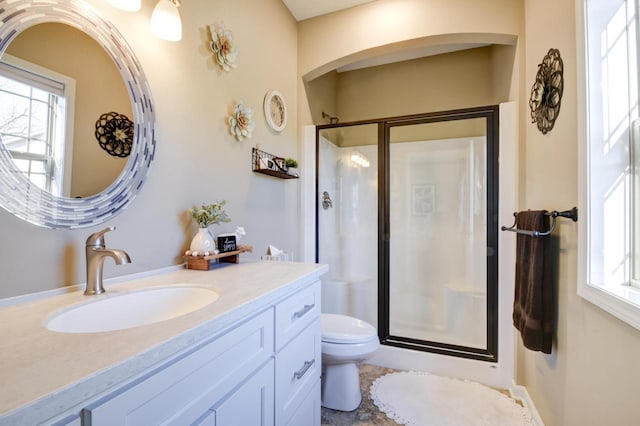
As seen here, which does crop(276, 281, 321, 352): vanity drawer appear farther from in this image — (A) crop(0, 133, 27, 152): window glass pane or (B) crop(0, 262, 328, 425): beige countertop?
(A) crop(0, 133, 27, 152): window glass pane

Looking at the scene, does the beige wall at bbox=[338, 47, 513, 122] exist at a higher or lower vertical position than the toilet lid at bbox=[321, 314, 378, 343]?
higher

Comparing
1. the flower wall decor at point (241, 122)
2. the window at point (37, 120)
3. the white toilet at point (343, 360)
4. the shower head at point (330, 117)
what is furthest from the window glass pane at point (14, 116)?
the shower head at point (330, 117)

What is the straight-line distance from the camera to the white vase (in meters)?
1.34

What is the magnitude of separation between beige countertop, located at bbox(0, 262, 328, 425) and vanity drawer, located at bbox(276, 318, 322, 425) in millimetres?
282

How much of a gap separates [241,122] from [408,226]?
176 centimetres

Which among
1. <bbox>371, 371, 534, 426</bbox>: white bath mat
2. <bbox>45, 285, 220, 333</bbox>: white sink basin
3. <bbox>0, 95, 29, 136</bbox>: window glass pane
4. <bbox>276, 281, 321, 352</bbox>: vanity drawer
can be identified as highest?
<bbox>0, 95, 29, 136</bbox>: window glass pane

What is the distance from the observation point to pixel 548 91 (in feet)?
4.89

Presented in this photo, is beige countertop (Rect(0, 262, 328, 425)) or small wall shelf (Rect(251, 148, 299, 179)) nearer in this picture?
beige countertop (Rect(0, 262, 328, 425))

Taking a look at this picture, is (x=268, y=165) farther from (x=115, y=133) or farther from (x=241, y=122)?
(x=115, y=133)

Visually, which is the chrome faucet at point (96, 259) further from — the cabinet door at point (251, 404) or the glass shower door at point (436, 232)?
the glass shower door at point (436, 232)

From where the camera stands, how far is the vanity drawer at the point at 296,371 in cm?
105

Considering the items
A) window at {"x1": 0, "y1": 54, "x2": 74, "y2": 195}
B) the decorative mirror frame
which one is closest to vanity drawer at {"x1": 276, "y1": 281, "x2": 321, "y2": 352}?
the decorative mirror frame

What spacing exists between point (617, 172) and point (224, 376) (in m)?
1.43

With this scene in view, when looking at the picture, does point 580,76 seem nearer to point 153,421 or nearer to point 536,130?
point 536,130
